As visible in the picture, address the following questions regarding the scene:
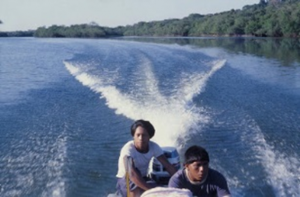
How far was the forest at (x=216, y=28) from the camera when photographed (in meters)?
71.4

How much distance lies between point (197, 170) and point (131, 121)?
7403mm

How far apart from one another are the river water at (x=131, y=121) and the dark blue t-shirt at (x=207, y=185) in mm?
2761

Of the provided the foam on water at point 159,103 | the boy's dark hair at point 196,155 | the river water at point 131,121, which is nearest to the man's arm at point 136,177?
the boy's dark hair at point 196,155

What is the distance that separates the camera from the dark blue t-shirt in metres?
3.96

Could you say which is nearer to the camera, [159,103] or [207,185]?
[207,185]

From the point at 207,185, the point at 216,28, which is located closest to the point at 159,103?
the point at 207,185

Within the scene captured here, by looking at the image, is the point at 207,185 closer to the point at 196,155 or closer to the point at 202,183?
the point at 202,183

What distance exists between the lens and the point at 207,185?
13.0 ft

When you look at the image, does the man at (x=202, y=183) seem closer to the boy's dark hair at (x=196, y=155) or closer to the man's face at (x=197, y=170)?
the man's face at (x=197, y=170)

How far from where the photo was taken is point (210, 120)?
11000mm

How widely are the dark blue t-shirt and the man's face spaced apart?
0.30 ft

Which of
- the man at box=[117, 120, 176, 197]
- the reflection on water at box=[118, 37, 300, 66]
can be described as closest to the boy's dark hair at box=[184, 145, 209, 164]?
the man at box=[117, 120, 176, 197]

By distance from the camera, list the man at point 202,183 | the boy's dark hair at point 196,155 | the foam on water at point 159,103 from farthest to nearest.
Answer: the foam on water at point 159,103
the man at point 202,183
the boy's dark hair at point 196,155

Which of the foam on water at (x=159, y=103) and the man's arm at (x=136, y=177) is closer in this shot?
the man's arm at (x=136, y=177)
